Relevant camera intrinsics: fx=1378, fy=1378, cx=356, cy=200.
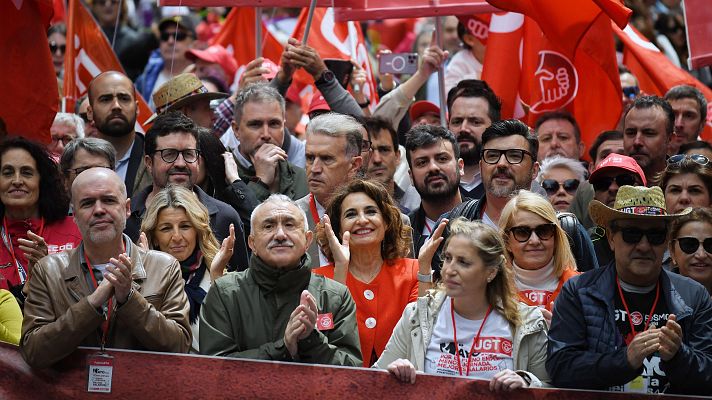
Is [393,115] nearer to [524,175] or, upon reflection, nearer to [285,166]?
[285,166]

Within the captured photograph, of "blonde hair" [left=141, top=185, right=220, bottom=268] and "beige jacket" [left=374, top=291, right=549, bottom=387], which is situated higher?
"blonde hair" [left=141, top=185, right=220, bottom=268]

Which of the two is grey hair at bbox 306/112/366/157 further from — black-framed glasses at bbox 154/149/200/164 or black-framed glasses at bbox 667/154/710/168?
black-framed glasses at bbox 667/154/710/168

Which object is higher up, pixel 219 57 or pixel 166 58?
pixel 166 58

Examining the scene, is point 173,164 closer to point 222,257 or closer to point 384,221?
point 222,257

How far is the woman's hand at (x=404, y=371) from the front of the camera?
623 cm

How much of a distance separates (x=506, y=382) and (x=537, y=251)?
4.15 ft

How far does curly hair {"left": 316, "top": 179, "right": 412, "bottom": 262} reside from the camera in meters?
7.59

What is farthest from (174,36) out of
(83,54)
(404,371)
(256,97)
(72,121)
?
(404,371)

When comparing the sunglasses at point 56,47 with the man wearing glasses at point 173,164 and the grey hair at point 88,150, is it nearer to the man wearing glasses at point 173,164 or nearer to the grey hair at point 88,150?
the grey hair at point 88,150

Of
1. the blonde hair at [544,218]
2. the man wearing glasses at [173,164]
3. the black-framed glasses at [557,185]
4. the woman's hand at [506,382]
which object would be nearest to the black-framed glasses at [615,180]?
the black-framed glasses at [557,185]

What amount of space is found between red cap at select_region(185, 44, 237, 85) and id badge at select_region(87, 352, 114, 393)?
22.3 ft

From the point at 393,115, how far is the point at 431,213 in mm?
1970

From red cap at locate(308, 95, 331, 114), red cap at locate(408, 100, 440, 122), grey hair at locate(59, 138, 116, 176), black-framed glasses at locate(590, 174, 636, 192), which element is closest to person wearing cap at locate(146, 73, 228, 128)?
red cap at locate(308, 95, 331, 114)

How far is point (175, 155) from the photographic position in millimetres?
8641
